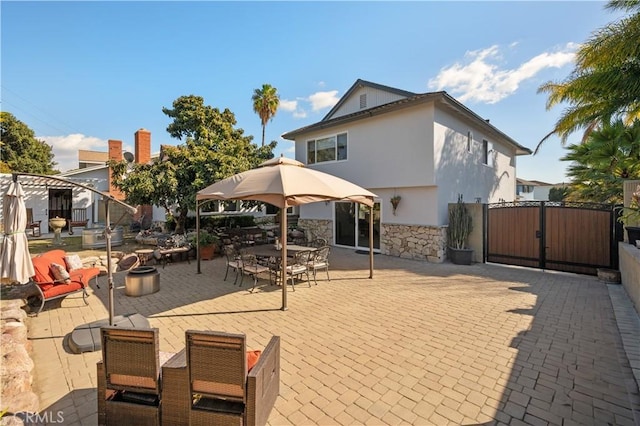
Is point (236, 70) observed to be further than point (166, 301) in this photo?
Yes

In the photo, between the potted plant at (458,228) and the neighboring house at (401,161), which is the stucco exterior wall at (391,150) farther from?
the potted plant at (458,228)

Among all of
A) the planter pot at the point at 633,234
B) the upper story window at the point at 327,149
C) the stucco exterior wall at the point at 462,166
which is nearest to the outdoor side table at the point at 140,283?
the upper story window at the point at 327,149

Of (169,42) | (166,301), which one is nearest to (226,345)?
(166,301)

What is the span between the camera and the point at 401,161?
1174 centimetres

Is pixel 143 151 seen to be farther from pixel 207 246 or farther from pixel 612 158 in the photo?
pixel 612 158

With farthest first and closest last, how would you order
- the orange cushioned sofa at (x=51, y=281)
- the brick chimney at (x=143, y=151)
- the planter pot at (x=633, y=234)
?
the brick chimney at (x=143, y=151), the planter pot at (x=633, y=234), the orange cushioned sofa at (x=51, y=281)

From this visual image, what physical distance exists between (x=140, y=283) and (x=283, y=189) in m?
4.44

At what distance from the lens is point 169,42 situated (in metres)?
10.3

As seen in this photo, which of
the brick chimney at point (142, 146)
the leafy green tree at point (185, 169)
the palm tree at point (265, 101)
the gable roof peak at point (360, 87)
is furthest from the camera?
the palm tree at point (265, 101)

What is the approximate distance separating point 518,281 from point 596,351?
441 centimetres

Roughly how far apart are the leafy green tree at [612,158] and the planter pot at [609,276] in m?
5.27

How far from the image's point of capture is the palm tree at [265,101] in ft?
86.3

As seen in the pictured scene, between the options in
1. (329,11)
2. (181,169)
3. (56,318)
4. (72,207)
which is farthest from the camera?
(72,207)

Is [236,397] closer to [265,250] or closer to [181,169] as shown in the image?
[265,250]
